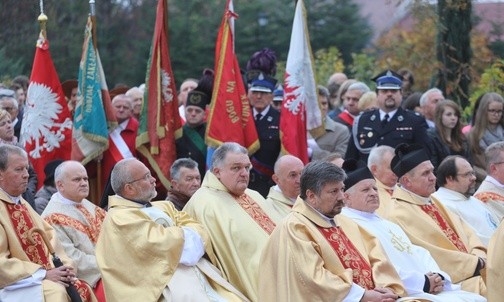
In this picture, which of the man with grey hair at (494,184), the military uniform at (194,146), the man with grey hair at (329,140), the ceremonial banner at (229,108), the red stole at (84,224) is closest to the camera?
the red stole at (84,224)

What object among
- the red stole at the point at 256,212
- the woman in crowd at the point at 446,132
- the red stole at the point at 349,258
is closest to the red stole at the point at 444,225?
the red stole at the point at 256,212

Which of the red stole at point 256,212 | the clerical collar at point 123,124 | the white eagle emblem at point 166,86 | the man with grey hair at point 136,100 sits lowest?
the red stole at point 256,212

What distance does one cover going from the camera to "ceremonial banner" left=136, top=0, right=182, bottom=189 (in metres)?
13.1

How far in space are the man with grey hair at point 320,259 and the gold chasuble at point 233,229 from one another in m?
1.08

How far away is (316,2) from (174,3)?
4.81 meters

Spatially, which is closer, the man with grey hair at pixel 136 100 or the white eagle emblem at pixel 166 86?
the white eagle emblem at pixel 166 86

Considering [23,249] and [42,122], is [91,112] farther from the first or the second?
[23,249]

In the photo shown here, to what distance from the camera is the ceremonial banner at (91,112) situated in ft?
42.3

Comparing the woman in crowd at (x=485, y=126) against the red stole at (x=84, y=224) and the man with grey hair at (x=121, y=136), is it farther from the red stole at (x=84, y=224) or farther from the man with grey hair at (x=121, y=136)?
the red stole at (x=84, y=224)

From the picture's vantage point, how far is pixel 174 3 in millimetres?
32625

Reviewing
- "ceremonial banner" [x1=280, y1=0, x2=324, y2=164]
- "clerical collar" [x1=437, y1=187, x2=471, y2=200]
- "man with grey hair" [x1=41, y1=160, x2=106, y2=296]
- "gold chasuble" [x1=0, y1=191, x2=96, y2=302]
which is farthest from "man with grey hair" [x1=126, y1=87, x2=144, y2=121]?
"gold chasuble" [x1=0, y1=191, x2=96, y2=302]

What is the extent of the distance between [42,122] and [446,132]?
423 cm

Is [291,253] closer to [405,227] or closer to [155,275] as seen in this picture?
[155,275]

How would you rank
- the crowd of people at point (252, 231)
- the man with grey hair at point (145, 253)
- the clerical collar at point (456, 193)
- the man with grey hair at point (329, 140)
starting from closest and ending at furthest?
the crowd of people at point (252, 231), the man with grey hair at point (145, 253), the clerical collar at point (456, 193), the man with grey hair at point (329, 140)
